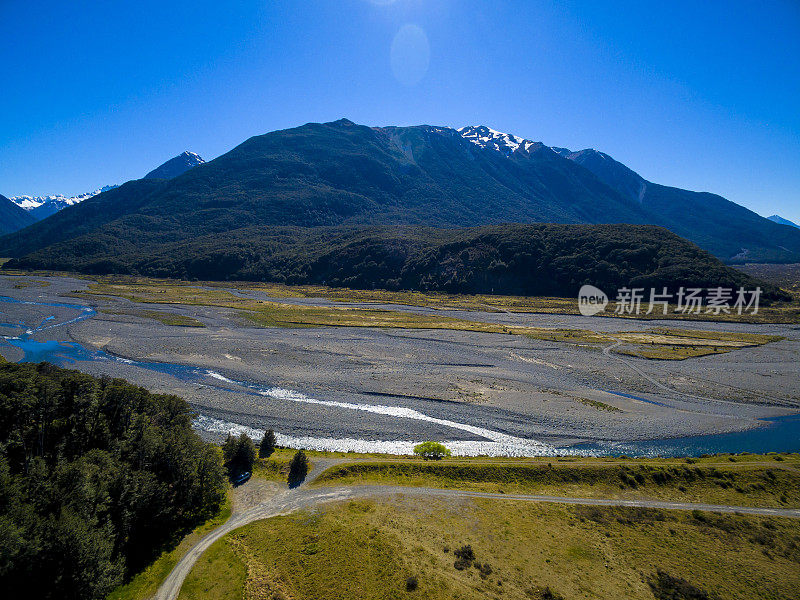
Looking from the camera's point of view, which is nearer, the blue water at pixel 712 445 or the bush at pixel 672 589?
the bush at pixel 672 589

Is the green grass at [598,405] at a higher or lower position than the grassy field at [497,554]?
higher

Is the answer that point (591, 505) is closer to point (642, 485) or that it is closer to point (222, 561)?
point (642, 485)

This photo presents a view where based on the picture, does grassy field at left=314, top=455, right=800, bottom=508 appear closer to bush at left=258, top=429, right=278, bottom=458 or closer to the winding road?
the winding road

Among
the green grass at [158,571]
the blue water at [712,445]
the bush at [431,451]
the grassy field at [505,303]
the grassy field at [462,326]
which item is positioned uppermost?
Answer: the grassy field at [505,303]

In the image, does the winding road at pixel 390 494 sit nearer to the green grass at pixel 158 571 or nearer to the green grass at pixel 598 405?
the green grass at pixel 158 571

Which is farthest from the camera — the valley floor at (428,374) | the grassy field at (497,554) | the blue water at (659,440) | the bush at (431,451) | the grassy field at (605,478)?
the valley floor at (428,374)

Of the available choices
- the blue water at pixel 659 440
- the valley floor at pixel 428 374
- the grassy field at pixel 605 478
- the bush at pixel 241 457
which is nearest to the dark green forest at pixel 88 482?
the bush at pixel 241 457

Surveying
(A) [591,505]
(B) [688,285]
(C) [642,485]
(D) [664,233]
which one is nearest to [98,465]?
(A) [591,505]
